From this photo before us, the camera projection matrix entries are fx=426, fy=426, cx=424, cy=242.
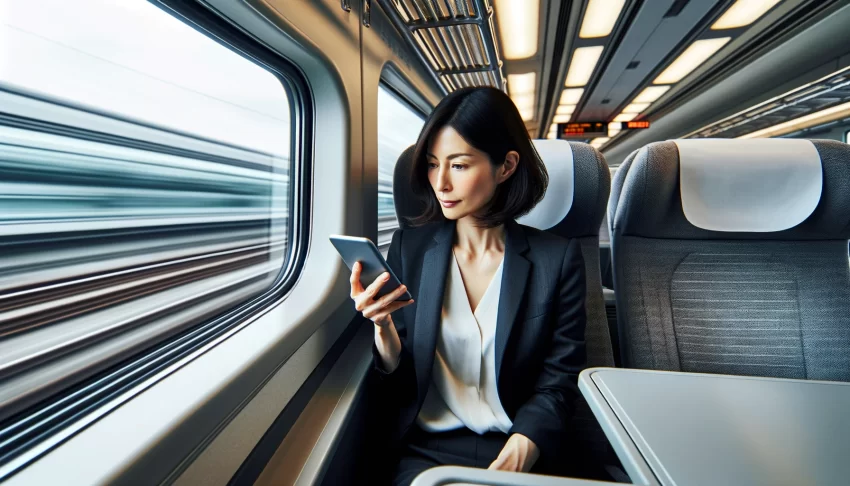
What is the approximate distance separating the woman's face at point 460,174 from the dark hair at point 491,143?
20 mm

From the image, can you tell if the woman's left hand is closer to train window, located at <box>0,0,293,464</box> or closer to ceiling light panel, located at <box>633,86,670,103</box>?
train window, located at <box>0,0,293,464</box>

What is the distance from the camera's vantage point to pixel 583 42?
406 centimetres

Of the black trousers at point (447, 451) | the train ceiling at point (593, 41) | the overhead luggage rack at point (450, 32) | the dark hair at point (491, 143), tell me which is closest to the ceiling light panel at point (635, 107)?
the train ceiling at point (593, 41)

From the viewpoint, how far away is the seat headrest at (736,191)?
Answer: 56.7 inches

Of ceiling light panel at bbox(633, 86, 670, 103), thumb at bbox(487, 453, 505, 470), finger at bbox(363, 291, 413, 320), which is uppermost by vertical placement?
ceiling light panel at bbox(633, 86, 670, 103)

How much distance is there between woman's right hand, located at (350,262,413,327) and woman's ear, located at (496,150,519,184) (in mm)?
481

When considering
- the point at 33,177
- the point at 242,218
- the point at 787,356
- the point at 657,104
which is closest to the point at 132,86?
the point at 33,177

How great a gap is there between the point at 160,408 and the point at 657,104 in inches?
327

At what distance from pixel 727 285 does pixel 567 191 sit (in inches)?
26.0

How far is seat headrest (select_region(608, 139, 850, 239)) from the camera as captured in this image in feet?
4.73

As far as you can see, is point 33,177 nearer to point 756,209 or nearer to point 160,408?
point 160,408

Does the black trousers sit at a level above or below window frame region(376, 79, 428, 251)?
below

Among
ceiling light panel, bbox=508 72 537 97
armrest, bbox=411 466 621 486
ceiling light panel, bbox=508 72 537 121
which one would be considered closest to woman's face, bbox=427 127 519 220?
armrest, bbox=411 466 621 486

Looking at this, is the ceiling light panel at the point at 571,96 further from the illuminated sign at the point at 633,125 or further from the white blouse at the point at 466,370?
the white blouse at the point at 466,370
